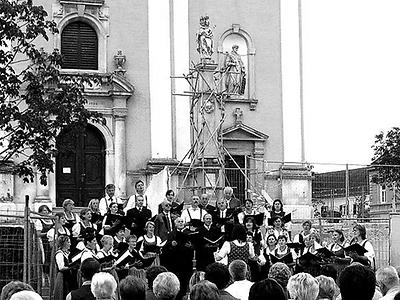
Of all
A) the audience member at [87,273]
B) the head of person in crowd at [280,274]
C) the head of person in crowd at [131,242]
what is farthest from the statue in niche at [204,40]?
the head of person in crowd at [280,274]

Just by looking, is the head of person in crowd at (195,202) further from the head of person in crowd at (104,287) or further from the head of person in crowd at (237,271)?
the head of person in crowd at (104,287)

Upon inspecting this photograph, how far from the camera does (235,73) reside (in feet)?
95.7

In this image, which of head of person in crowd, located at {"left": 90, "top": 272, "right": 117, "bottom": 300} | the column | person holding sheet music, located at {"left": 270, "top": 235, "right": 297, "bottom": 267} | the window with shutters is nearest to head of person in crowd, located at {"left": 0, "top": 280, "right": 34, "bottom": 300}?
head of person in crowd, located at {"left": 90, "top": 272, "right": 117, "bottom": 300}

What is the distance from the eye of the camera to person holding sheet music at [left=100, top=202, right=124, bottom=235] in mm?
16250

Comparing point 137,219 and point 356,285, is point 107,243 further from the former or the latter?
point 356,285

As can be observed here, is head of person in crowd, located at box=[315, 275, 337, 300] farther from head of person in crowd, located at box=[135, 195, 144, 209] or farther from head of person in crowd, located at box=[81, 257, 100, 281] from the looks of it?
head of person in crowd, located at box=[135, 195, 144, 209]

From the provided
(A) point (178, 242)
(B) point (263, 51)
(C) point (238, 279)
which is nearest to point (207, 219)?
(A) point (178, 242)

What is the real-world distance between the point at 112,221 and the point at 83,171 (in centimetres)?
1120

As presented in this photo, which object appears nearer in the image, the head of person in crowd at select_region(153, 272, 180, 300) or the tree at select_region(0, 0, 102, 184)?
the head of person in crowd at select_region(153, 272, 180, 300)

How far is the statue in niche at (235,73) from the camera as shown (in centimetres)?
2902

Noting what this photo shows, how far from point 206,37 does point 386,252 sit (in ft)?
29.4

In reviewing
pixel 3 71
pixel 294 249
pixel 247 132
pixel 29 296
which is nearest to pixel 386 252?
pixel 294 249

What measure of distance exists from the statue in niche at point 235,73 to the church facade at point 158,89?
0.15 feet

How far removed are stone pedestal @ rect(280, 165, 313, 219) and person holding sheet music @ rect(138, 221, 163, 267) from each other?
1351 centimetres
